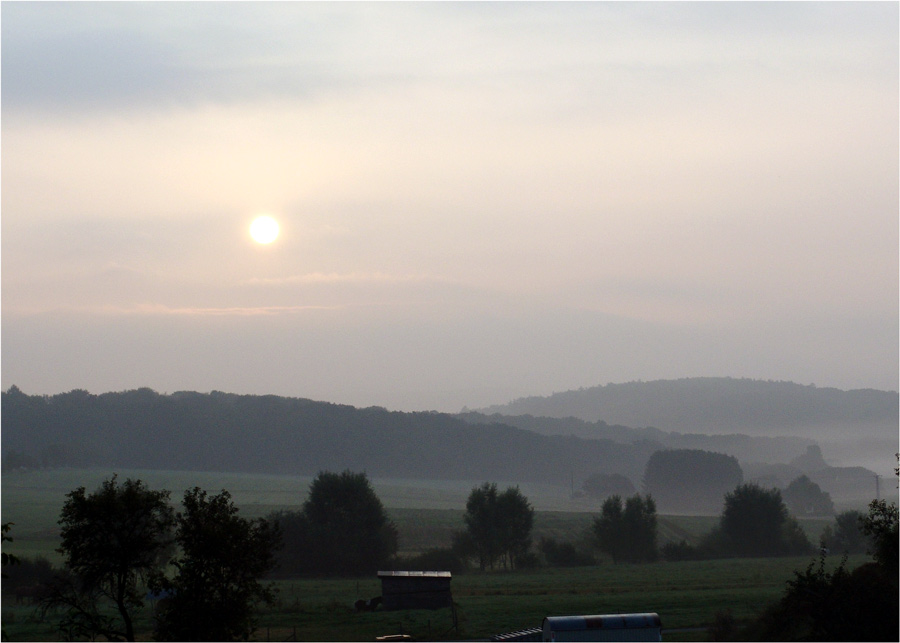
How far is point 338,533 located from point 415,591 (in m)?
43.3

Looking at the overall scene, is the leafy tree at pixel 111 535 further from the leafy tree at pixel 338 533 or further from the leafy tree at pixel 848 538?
the leafy tree at pixel 848 538

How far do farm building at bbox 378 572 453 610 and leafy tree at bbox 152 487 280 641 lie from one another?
3106cm

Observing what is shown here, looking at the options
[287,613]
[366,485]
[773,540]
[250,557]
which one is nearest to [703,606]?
[287,613]

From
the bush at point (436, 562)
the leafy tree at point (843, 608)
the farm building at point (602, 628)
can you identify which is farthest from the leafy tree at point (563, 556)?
the farm building at point (602, 628)

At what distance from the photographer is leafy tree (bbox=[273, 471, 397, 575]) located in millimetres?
110812

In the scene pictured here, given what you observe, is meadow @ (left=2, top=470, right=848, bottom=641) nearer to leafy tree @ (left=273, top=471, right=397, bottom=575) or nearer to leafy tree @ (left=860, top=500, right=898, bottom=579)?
leafy tree @ (left=273, top=471, right=397, bottom=575)

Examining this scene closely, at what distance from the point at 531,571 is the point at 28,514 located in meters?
101

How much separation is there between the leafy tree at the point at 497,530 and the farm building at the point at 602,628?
7452 centimetres

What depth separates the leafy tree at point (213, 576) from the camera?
127 feet

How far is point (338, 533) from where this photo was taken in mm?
113000

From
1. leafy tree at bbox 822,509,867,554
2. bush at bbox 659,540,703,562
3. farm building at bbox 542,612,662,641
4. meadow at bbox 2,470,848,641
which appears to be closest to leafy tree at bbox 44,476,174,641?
meadow at bbox 2,470,848,641

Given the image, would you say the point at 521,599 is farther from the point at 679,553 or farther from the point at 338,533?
the point at 679,553

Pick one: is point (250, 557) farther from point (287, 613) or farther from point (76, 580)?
point (76, 580)

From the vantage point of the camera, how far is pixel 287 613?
6738 cm
